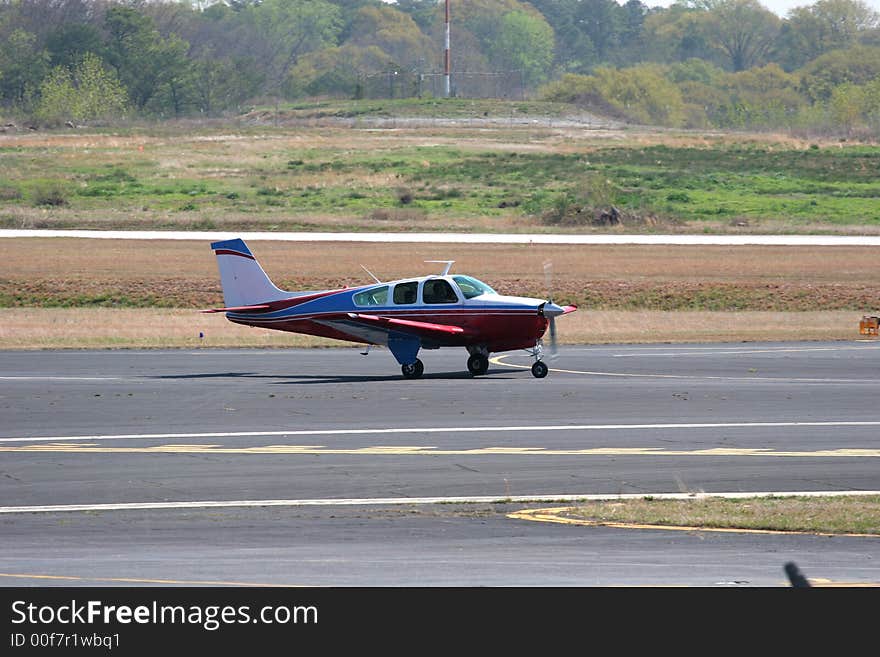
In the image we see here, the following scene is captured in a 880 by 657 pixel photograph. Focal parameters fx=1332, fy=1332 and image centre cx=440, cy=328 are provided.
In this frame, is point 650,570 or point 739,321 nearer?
point 650,570

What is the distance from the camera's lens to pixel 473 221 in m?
70.1

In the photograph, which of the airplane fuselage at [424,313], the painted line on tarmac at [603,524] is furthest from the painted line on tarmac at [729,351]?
the painted line on tarmac at [603,524]

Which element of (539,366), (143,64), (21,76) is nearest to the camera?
(539,366)

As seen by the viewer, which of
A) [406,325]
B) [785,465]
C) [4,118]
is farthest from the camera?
[4,118]

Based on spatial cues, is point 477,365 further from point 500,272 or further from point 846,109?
point 846,109

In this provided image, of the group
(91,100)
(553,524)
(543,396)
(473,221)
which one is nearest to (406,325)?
(543,396)

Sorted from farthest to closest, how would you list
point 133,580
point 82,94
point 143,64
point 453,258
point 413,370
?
point 143,64 → point 82,94 → point 453,258 → point 413,370 → point 133,580

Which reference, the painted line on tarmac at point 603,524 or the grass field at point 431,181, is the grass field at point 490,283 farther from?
the painted line on tarmac at point 603,524

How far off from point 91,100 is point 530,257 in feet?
307

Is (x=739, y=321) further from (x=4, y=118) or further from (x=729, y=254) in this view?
(x=4, y=118)

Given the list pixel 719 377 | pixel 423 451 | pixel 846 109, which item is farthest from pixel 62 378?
pixel 846 109

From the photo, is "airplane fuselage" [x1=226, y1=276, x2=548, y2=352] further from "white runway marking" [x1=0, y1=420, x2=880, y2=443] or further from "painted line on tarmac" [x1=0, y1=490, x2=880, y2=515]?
"painted line on tarmac" [x1=0, y1=490, x2=880, y2=515]

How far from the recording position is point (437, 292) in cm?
2870

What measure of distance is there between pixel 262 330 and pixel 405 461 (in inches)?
874
